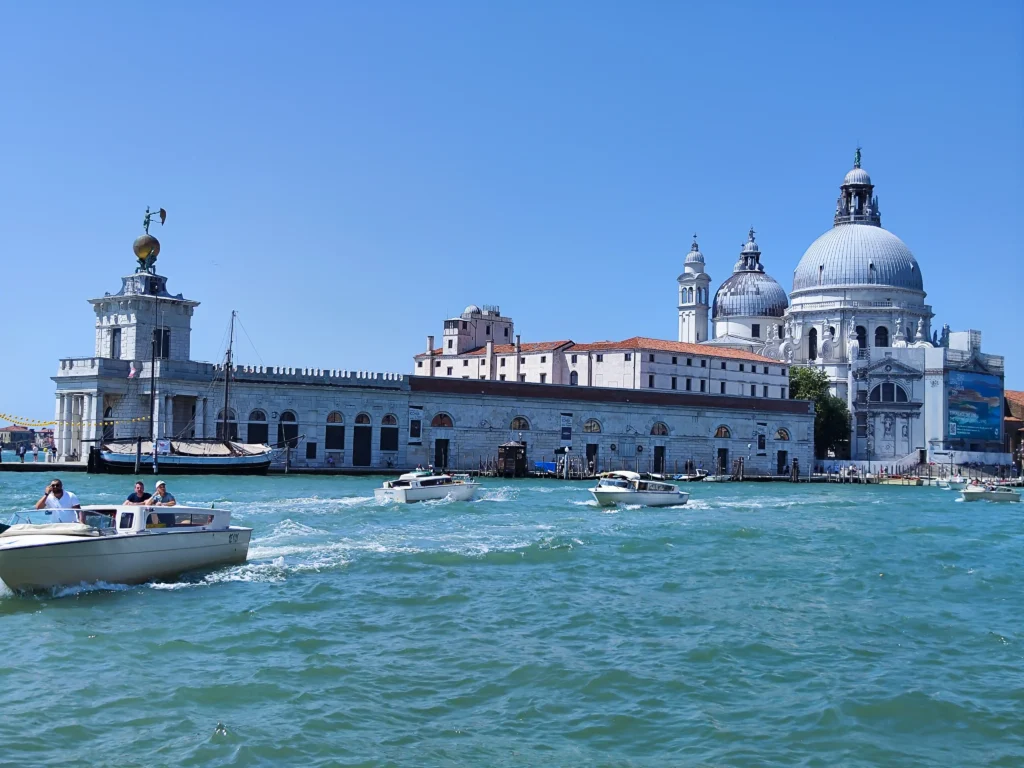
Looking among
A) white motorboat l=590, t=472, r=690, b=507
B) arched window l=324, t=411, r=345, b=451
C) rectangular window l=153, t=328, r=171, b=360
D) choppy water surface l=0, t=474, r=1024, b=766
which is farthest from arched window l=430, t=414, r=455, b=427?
choppy water surface l=0, t=474, r=1024, b=766

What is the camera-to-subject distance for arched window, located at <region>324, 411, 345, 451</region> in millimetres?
62031

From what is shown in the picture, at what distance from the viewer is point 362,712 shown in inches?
463

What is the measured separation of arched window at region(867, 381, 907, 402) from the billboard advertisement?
123 inches

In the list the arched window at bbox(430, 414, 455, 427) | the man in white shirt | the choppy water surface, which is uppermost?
the arched window at bbox(430, 414, 455, 427)

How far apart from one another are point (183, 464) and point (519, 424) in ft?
68.6

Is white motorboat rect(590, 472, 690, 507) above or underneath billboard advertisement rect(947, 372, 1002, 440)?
underneath

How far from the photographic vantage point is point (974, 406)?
3273 inches

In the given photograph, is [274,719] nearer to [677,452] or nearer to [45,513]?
[45,513]

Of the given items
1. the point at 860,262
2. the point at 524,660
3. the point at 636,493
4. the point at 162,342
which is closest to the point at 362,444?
the point at 162,342

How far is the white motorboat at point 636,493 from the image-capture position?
134 ft

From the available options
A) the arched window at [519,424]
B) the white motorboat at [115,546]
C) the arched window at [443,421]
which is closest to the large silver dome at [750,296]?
the arched window at [519,424]

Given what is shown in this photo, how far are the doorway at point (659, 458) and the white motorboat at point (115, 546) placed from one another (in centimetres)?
5364

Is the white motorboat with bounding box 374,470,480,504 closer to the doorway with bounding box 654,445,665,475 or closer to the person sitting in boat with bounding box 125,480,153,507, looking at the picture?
the person sitting in boat with bounding box 125,480,153,507

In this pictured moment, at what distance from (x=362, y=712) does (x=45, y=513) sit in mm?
8092
